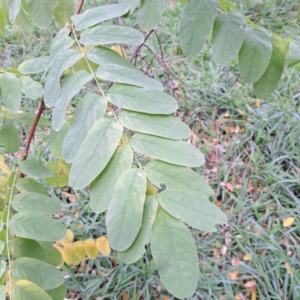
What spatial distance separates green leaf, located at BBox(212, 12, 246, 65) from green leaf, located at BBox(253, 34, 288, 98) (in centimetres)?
12

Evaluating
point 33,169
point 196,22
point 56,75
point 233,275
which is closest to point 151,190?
point 56,75

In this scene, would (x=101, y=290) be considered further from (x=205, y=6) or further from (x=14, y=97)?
(x=205, y=6)

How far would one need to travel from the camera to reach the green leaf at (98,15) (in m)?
0.75

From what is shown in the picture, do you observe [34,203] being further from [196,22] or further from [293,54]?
[293,54]

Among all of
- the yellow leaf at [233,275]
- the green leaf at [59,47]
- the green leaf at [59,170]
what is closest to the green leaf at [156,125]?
the green leaf at [59,47]

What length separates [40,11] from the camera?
0.88m

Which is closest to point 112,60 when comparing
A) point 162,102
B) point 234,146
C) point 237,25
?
point 162,102

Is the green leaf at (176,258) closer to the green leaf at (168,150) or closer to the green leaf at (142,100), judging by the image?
the green leaf at (168,150)

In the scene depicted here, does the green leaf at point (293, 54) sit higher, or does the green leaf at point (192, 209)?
the green leaf at point (293, 54)

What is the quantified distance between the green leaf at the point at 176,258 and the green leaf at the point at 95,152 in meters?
0.15

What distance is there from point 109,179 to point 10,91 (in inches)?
21.4

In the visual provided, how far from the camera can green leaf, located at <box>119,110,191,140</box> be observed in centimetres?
58

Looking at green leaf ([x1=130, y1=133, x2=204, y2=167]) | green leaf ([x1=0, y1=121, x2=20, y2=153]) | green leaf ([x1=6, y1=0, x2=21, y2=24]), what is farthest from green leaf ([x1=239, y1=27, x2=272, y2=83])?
green leaf ([x1=0, y1=121, x2=20, y2=153])

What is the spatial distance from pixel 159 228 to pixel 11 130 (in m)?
0.89
